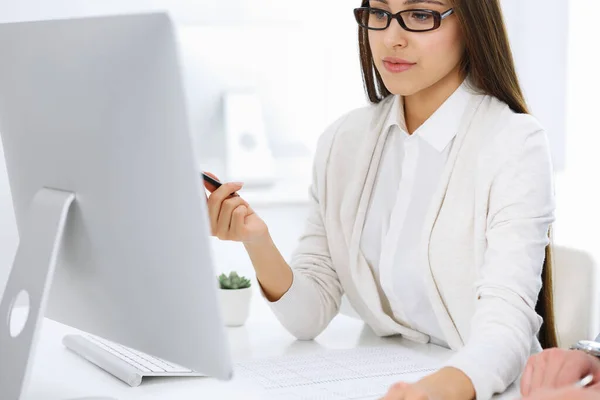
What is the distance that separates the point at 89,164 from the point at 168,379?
42 cm

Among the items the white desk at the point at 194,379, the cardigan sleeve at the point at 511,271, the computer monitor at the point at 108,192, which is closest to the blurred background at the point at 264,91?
the white desk at the point at 194,379

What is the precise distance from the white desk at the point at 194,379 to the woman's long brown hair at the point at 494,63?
0.19m

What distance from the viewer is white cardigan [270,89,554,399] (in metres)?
1.28

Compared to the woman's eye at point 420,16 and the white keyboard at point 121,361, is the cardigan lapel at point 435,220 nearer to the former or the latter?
the woman's eye at point 420,16

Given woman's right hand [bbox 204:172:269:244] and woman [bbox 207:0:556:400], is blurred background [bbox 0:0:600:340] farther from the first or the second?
woman's right hand [bbox 204:172:269:244]

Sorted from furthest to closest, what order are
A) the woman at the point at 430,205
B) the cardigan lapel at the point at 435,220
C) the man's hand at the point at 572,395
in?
the cardigan lapel at the point at 435,220
the woman at the point at 430,205
the man's hand at the point at 572,395

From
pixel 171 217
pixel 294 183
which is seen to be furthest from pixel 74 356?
pixel 294 183

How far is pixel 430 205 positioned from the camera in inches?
59.0

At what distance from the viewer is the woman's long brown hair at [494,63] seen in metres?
1.46

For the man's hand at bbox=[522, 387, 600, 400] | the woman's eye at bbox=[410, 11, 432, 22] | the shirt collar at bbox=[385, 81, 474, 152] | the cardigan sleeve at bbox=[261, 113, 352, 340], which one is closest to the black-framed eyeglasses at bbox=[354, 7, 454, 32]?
the woman's eye at bbox=[410, 11, 432, 22]

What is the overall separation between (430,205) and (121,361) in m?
0.56

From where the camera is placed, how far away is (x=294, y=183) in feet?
7.52

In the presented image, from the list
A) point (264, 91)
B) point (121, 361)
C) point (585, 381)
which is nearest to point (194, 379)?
point (121, 361)

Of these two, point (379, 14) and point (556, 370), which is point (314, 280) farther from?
point (556, 370)
